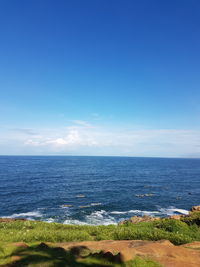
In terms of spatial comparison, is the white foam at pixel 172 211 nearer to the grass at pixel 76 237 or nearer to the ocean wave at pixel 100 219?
the ocean wave at pixel 100 219

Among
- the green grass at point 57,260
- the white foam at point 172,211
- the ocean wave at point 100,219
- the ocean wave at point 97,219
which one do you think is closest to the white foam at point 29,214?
the ocean wave at point 97,219

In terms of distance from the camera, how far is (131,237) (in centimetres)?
1688

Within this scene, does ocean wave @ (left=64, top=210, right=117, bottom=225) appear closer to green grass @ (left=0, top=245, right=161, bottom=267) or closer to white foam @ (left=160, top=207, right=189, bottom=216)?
white foam @ (left=160, top=207, right=189, bottom=216)

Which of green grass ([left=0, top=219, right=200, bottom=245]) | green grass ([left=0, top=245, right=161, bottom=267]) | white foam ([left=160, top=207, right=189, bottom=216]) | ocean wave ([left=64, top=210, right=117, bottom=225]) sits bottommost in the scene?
white foam ([left=160, top=207, right=189, bottom=216])

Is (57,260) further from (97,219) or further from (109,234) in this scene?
(97,219)

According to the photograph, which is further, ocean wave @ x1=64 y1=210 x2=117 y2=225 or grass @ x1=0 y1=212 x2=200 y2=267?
ocean wave @ x1=64 y1=210 x2=117 y2=225

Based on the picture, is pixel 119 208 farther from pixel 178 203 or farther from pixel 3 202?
pixel 3 202

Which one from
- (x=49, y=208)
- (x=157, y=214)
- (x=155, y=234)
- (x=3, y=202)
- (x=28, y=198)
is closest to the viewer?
(x=155, y=234)

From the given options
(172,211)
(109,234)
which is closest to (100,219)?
(172,211)

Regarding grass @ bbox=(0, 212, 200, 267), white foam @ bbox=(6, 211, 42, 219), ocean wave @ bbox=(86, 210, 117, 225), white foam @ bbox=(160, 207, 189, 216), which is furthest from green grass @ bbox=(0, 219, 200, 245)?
white foam @ bbox=(160, 207, 189, 216)

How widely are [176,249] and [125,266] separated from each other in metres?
4.26

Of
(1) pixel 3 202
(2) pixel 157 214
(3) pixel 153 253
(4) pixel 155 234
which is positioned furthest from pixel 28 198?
(3) pixel 153 253

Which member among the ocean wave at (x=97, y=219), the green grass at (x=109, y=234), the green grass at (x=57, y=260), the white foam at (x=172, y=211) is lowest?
the white foam at (x=172, y=211)

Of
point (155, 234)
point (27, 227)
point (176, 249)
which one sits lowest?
point (27, 227)
